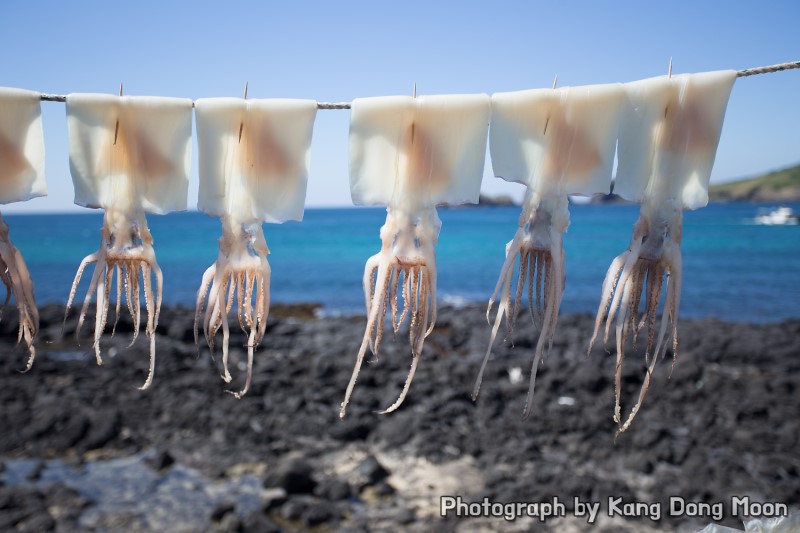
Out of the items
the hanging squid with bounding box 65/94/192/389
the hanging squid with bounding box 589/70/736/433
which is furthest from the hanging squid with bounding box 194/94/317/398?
the hanging squid with bounding box 589/70/736/433

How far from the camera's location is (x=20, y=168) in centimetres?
336

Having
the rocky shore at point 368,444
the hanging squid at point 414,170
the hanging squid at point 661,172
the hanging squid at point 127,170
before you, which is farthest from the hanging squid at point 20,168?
the rocky shore at point 368,444

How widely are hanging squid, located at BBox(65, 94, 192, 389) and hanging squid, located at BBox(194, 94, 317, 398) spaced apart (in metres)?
0.18

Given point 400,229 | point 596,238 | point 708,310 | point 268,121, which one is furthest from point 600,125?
point 596,238

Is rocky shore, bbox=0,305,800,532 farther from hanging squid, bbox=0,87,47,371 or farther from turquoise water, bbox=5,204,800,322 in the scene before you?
turquoise water, bbox=5,204,800,322

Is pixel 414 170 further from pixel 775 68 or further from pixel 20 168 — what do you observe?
pixel 20 168

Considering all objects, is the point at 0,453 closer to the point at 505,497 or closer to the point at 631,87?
the point at 505,497

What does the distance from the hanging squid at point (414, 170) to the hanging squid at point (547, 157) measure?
17cm

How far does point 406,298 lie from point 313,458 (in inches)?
299

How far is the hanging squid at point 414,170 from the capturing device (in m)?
3.14

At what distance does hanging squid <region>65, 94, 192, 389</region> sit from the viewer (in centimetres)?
328

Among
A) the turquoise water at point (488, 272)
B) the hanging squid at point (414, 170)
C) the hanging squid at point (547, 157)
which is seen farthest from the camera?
the turquoise water at point (488, 272)

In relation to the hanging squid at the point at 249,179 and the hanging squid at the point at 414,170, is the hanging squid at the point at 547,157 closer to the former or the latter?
the hanging squid at the point at 414,170

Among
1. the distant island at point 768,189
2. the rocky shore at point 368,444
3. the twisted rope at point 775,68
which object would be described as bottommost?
the rocky shore at point 368,444
